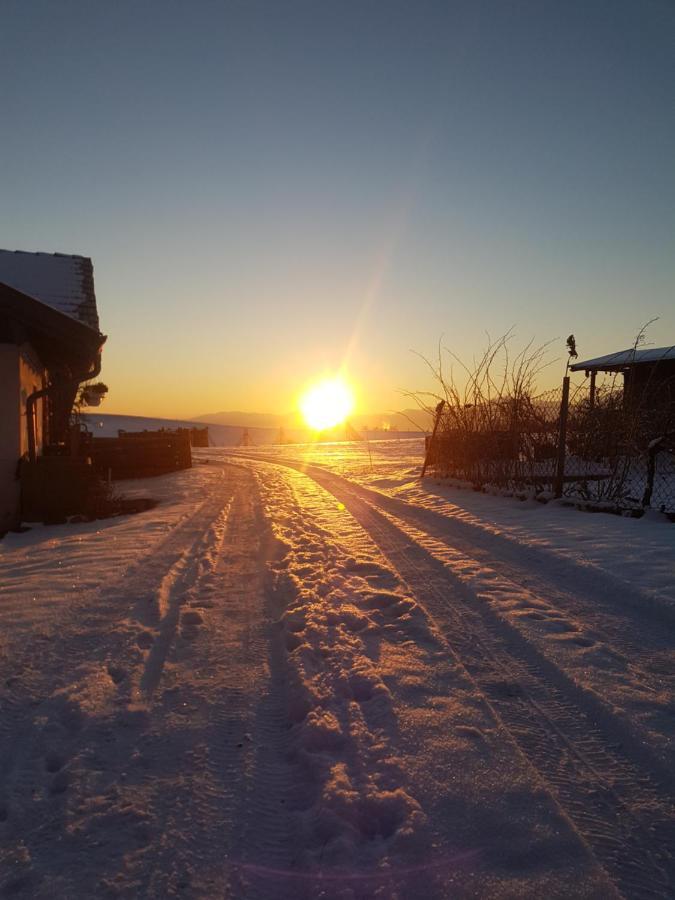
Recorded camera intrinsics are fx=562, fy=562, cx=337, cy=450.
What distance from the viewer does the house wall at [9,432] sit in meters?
8.76

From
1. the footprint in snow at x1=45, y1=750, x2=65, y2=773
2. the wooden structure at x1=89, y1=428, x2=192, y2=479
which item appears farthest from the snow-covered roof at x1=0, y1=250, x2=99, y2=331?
the footprint in snow at x1=45, y1=750, x2=65, y2=773

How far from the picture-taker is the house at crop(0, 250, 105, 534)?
28.7 ft

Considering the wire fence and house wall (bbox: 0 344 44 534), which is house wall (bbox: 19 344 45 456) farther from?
the wire fence

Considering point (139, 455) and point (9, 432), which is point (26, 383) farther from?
point (139, 455)

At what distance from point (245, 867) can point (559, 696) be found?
182 cm

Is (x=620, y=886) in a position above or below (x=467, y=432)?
below

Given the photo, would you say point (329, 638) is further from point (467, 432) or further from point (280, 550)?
point (467, 432)

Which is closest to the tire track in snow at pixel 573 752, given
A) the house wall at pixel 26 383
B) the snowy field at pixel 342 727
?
the snowy field at pixel 342 727

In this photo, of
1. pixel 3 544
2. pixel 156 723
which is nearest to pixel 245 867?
pixel 156 723

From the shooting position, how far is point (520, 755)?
2.45m

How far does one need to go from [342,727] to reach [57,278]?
15.3m

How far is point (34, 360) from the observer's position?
37.6 feet

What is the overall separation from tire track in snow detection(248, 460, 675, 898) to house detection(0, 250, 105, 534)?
24.6ft

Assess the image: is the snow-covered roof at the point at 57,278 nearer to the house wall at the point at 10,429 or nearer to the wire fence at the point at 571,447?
the house wall at the point at 10,429
